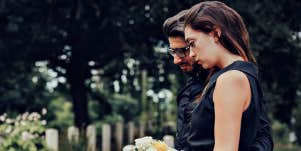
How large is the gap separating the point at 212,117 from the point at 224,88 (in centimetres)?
14

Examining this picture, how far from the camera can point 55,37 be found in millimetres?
8305

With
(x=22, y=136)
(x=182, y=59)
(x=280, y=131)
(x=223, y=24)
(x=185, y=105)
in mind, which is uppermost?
(x=223, y=24)

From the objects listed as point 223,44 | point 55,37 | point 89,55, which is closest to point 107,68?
point 89,55

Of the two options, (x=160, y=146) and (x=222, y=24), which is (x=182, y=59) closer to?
(x=160, y=146)

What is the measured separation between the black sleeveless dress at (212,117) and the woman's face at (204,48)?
0.06m

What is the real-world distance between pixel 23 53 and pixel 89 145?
6.15ft

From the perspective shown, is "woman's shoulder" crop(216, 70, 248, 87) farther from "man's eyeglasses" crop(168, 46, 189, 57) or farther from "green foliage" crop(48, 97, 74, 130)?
"green foliage" crop(48, 97, 74, 130)

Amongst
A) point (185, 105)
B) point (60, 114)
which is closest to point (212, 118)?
point (185, 105)

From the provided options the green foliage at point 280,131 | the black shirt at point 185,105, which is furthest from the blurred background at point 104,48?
the green foliage at point 280,131

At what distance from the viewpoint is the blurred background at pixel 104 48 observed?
295 inches

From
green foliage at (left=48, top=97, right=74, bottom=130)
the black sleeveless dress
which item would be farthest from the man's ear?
green foliage at (left=48, top=97, right=74, bottom=130)

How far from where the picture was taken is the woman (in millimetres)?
1996

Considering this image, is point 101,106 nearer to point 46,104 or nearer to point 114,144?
point 46,104

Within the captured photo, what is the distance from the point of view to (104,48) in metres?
8.34
